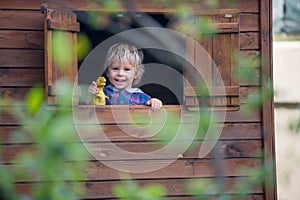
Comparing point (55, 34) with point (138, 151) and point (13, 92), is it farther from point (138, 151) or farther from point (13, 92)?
point (138, 151)

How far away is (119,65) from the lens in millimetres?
5195

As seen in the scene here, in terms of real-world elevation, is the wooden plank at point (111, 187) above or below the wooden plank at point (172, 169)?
below

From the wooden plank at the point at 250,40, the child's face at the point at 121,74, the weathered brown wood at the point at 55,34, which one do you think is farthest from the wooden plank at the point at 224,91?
the weathered brown wood at the point at 55,34

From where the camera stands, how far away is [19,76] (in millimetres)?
4699

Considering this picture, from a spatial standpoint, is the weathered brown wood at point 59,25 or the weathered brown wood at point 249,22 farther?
the weathered brown wood at point 249,22

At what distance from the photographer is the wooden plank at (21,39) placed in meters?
4.69

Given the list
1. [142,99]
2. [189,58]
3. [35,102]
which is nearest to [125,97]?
[142,99]

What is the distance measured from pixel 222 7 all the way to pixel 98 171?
4.35ft

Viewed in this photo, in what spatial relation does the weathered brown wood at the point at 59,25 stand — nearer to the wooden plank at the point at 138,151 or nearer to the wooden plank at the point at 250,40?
the wooden plank at the point at 138,151

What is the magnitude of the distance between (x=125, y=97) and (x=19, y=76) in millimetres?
777

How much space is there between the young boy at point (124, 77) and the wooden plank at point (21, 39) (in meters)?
0.66

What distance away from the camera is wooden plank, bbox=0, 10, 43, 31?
4.68 meters

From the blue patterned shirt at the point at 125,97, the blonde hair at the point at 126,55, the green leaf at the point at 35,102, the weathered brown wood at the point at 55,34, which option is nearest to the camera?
the green leaf at the point at 35,102

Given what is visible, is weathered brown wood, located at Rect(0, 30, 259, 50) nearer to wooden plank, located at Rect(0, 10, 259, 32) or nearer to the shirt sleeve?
wooden plank, located at Rect(0, 10, 259, 32)
